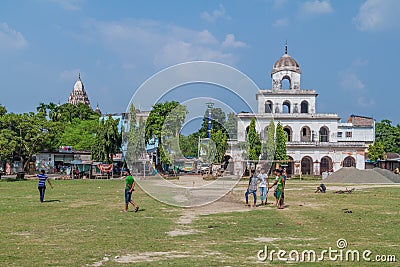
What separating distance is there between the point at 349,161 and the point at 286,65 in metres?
16.6

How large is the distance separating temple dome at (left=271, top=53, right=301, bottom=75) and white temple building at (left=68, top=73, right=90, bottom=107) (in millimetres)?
66769

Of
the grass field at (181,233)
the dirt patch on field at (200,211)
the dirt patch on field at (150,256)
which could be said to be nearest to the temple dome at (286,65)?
the dirt patch on field at (200,211)

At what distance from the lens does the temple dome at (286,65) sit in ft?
224

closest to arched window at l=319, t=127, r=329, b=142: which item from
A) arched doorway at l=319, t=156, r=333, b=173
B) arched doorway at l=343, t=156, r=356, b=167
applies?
arched doorway at l=319, t=156, r=333, b=173

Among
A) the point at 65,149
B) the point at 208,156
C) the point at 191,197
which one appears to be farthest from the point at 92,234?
the point at 65,149

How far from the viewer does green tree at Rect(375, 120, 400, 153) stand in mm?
88750

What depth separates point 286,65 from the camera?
68438 mm

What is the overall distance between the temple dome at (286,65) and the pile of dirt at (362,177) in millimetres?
26387

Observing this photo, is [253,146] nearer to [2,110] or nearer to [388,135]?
[2,110]

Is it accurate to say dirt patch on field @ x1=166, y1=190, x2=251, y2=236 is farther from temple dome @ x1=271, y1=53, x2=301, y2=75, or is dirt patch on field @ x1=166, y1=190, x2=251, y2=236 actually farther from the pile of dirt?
temple dome @ x1=271, y1=53, x2=301, y2=75

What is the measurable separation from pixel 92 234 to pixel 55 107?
72320 mm

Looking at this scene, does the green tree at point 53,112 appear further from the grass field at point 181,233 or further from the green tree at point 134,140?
the grass field at point 181,233

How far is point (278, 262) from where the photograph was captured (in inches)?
365

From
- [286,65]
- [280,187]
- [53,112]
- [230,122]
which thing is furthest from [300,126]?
[280,187]
